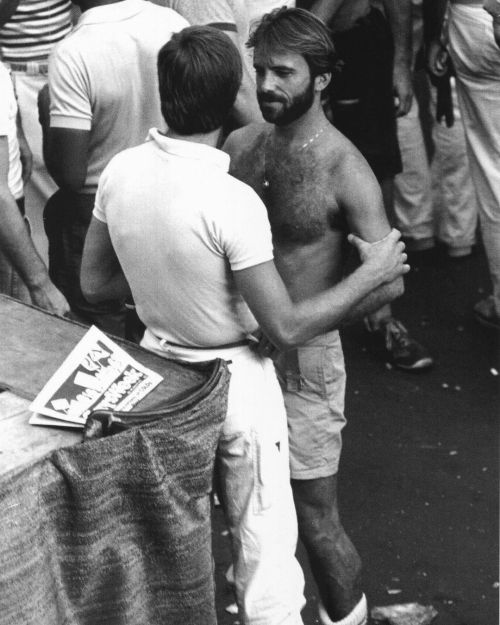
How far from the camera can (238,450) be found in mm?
3023

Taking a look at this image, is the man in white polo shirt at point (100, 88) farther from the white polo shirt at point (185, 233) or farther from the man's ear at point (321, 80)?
the white polo shirt at point (185, 233)

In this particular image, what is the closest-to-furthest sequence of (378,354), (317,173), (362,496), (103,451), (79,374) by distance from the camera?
(103,451) < (79,374) < (317,173) < (362,496) < (378,354)

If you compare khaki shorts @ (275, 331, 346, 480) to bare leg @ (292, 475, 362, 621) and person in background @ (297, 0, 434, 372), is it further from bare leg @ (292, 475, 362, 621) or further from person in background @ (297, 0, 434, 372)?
person in background @ (297, 0, 434, 372)

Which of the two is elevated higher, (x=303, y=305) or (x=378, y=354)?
(x=303, y=305)

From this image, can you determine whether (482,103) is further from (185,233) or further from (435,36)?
(185,233)

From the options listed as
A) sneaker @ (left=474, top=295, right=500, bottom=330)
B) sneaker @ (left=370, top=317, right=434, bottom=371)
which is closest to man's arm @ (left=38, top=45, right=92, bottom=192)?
sneaker @ (left=370, top=317, right=434, bottom=371)

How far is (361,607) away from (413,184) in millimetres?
3016

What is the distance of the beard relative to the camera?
3.32 m

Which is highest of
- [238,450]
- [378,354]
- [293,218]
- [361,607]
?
[293,218]

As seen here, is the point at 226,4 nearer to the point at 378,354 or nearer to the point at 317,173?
the point at 317,173

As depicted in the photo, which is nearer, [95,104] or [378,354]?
[95,104]

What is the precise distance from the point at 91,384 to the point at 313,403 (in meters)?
0.95

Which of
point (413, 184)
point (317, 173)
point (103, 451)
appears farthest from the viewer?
point (413, 184)

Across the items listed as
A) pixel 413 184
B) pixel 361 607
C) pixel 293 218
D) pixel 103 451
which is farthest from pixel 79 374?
pixel 413 184
